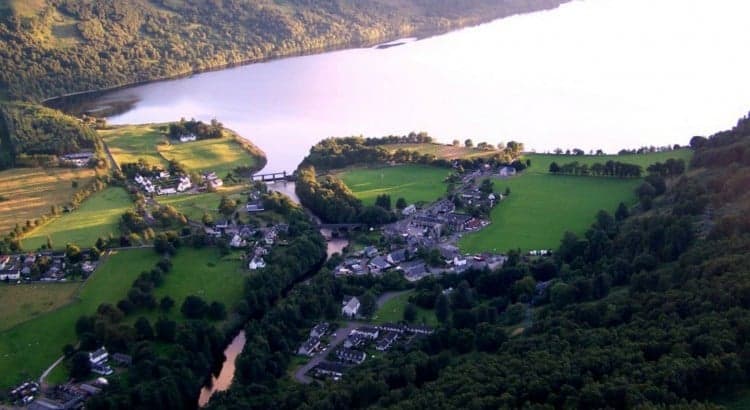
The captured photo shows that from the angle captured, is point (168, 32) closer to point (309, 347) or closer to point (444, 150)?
point (444, 150)

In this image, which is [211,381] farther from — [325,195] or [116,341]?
[325,195]

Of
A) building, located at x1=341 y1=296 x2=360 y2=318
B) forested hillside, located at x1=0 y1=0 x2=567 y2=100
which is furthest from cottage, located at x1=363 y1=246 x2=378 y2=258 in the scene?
forested hillside, located at x1=0 y1=0 x2=567 y2=100

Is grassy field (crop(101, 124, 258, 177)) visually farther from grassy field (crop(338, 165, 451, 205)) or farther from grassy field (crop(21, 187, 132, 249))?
grassy field (crop(338, 165, 451, 205))

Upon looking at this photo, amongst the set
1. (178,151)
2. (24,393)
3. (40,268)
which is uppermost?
(178,151)

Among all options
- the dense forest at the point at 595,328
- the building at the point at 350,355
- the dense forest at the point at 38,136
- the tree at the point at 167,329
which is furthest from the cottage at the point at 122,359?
the dense forest at the point at 38,136

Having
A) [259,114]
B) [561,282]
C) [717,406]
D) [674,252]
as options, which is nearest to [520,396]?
[717,406]

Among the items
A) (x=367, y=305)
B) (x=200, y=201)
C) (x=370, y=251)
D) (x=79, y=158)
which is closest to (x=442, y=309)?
(x=367, y=305)

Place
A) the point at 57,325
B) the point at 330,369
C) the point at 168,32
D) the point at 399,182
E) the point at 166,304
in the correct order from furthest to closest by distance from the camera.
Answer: the point at 168,32 < the point at 399,182 < the point at 166,304 < the point at 57,325 < the point at 330,369
